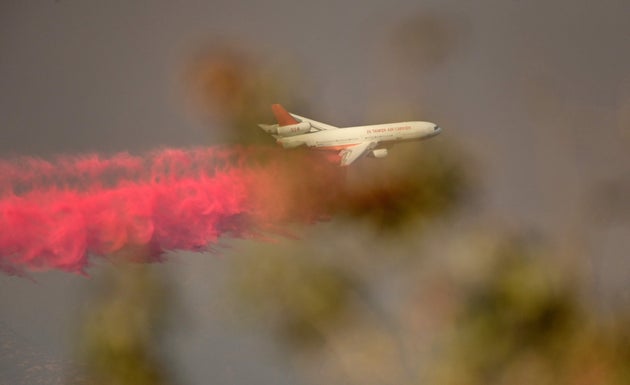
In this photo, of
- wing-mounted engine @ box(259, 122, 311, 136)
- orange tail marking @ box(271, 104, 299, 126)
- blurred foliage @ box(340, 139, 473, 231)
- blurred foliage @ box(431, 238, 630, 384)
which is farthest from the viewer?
blurred foliage @ box(431, 238, 630, 384)

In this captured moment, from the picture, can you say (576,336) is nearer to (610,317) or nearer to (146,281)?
(610,317)

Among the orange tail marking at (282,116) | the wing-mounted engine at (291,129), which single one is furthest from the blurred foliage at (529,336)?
the orange tail marking at (282,116)

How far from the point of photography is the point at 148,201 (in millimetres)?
11859

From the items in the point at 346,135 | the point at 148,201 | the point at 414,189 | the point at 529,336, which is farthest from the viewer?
the point at 529,336

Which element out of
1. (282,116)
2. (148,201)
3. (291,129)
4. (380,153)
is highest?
(282,116)

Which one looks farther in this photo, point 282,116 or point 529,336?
point 529,336

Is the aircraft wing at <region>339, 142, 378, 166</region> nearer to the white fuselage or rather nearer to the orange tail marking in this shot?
the white fuselage

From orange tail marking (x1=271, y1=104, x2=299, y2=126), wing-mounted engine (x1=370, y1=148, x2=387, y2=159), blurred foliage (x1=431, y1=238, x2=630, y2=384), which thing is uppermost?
orange tail marking (x1=271, y1=104, x2=299, y2=126)

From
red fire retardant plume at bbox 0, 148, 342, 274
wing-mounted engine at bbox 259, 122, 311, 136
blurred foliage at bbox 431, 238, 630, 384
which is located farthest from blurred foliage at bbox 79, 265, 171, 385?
blurred foliage at bbox 431, 238, 630, 384

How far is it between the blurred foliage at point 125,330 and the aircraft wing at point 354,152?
4617mm

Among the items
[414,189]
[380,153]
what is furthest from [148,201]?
[414,189]

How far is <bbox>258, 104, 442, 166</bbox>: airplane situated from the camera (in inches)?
487

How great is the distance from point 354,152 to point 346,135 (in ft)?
1.32

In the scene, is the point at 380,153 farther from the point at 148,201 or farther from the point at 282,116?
the point at 148,201
